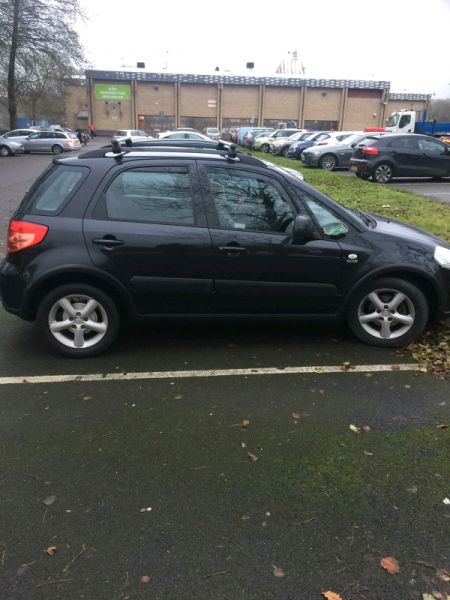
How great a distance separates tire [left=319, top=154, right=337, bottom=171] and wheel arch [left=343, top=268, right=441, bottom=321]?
18.5 meters

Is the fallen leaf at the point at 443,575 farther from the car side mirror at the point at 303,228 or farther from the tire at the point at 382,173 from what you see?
the tire at the point at 382,173

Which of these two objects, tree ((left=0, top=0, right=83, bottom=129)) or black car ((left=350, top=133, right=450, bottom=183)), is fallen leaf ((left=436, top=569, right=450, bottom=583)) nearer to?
black car ((left=350, top=133, right=450, bottom=183))

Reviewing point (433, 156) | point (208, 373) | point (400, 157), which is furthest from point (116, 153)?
point (433, 156)

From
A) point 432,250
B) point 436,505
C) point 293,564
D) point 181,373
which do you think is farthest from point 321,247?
point 293,564

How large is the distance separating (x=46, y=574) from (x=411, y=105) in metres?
83.4

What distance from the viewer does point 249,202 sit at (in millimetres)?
4398

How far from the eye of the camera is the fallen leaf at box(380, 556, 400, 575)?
230cm

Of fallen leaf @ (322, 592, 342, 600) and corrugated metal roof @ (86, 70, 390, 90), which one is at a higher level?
corrugated metal roof @ (86, 70, 390, 90)

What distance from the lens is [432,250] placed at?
182 inches

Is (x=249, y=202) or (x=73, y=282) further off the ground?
(x=249, y=202)

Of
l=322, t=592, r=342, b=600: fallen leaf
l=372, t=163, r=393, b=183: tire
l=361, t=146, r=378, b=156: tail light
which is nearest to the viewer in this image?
l=322, t=592, r=342, b=600: fallen leaf

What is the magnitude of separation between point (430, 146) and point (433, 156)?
341 millimetres

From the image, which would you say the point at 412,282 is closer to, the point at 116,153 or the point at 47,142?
the point at 116,153

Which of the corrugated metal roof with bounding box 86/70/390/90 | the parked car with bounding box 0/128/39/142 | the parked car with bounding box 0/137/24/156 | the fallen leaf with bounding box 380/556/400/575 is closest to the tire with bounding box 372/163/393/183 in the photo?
the fallen leaf with bounding box 380/556/400/575
